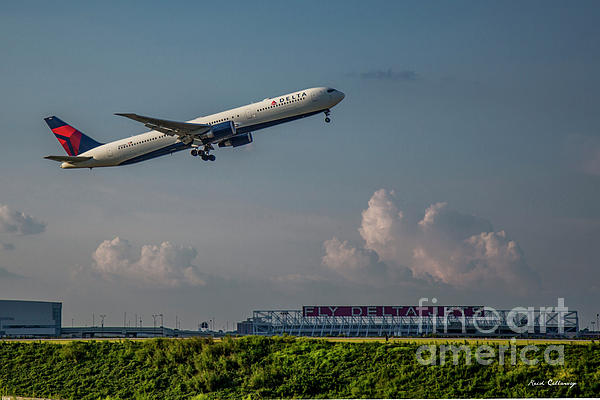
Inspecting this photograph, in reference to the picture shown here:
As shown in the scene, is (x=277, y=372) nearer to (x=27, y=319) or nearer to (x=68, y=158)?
(x=68, y=158)

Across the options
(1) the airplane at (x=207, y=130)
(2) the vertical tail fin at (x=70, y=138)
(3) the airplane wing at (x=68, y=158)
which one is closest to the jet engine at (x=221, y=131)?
(1) the airplane at (x=207, y=130)

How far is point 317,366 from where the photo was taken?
47.0 meters

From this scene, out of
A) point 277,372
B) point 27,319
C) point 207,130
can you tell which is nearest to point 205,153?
point 207,130

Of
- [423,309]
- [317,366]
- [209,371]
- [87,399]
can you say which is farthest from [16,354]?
[423,309]

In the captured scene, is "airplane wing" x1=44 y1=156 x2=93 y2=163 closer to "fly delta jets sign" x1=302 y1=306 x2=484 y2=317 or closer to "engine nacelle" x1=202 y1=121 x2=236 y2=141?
"engine nacelle" x1=202 y1=121 x2=236 y2=141

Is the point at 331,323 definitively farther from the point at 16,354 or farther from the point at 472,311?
the point at 16,354

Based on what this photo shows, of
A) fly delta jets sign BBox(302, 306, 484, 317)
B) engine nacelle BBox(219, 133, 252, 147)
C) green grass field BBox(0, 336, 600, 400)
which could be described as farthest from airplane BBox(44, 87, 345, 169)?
fly delta jets sign BBox(302, 306, 484, 317)

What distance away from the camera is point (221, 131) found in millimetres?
80750

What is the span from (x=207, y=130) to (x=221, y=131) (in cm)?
193

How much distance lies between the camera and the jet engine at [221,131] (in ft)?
263

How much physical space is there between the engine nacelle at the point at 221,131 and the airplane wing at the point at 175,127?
0.64 m

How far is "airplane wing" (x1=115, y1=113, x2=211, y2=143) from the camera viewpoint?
264ft

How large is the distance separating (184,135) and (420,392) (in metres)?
49.1

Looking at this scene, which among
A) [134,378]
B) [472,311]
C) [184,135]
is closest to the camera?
[134,378]
